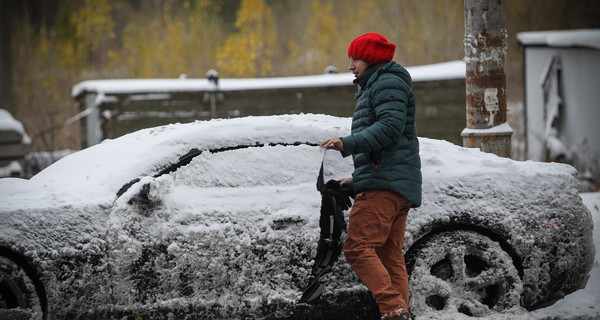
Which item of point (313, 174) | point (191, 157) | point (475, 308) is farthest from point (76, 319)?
point (475, 308)

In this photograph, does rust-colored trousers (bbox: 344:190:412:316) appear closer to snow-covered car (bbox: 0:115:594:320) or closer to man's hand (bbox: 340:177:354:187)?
man's hand (bbox: 340:177:354:187)

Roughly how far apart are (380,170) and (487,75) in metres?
2.11

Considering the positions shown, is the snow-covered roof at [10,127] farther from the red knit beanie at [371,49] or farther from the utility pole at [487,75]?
the red knit beanie at [371,49]

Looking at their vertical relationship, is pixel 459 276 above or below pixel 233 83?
below

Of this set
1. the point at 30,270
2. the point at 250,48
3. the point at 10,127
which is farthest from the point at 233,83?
the point at 250,48

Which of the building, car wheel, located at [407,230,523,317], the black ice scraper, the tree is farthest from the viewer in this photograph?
the tree

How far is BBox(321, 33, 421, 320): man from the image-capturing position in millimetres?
3848

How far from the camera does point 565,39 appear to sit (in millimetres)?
12641

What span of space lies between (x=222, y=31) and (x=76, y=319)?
2957cm

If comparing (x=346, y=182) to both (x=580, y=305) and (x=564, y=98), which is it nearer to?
(x=580, y=305)

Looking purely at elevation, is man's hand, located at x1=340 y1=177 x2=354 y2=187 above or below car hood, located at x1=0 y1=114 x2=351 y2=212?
below

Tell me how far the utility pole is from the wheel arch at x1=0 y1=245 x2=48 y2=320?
338 centimetres

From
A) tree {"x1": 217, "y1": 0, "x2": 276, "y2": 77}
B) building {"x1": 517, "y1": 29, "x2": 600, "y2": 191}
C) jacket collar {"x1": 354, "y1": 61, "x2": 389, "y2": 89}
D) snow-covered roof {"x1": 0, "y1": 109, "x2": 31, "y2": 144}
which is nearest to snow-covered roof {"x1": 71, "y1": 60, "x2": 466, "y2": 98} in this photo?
snow-covered roof {"x1": 0, "y1": 109, "x2": 31, "y2": 144}

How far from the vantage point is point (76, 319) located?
3.97 metres
